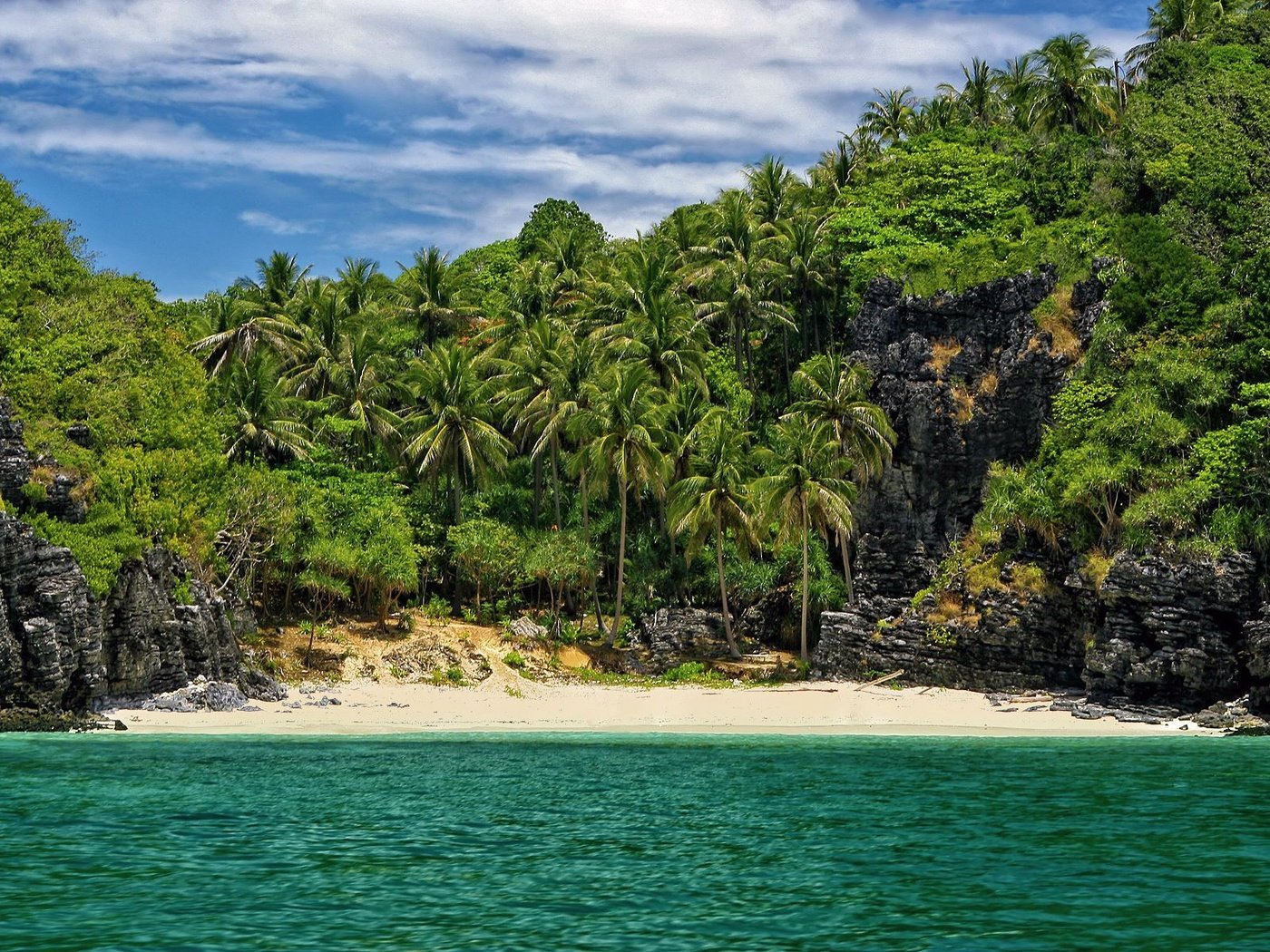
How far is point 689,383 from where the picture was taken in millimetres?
54562

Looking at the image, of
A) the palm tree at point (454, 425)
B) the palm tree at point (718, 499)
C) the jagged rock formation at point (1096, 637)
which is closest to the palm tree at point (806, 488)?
the palm tree at point (718, 499)

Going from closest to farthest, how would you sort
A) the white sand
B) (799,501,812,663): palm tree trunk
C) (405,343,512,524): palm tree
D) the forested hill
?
the white sand, the forested hill, (799,501,812,663): palm tree trunk, (405,343,512,524): palm tree

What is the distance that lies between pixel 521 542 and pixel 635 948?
40.2 m

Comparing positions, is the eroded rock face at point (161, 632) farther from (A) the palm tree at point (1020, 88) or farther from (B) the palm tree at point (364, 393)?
(A) the palm tree at point (1020, 88)

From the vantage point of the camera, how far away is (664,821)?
20453mm

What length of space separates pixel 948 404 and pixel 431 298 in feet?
94.7

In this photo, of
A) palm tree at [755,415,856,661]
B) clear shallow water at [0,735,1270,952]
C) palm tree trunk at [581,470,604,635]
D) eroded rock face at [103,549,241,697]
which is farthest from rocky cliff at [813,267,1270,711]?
eroded rock face at [103,549,241,697]

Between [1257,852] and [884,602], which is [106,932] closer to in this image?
[1257,852]

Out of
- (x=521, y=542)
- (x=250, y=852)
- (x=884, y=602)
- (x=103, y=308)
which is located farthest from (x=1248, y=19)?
(x=250, y=852)

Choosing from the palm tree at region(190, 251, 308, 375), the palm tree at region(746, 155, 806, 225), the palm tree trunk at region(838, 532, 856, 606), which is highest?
the palm tree at region(746, 155, 806, 225)

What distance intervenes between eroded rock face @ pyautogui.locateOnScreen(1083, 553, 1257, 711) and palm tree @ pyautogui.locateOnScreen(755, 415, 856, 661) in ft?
36.4

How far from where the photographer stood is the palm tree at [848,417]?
153 feet

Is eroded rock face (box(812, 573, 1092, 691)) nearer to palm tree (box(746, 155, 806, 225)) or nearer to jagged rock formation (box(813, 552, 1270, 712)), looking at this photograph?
jagged rock formation (box(813, 552, 1270, 712))

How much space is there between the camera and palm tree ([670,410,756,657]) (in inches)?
1879
